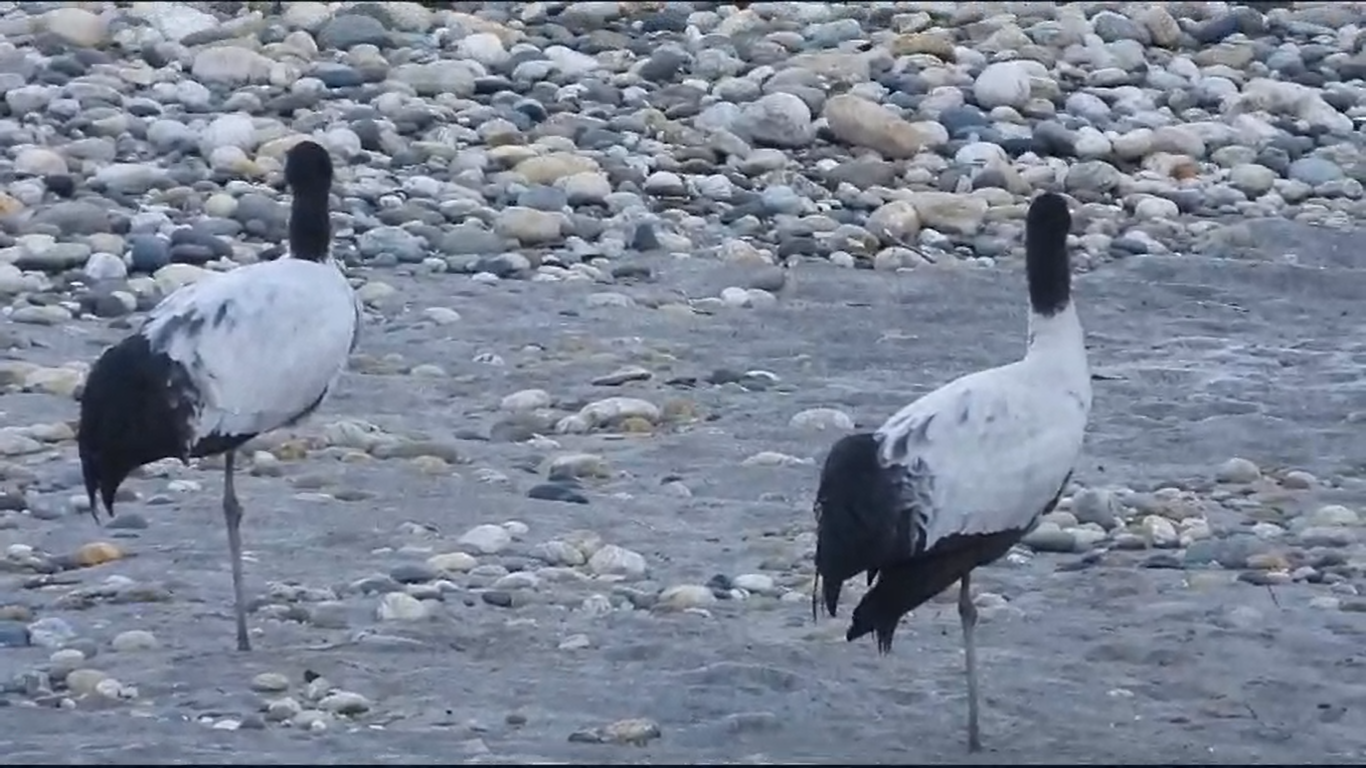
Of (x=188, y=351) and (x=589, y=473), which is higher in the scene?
(x=188, y=351)

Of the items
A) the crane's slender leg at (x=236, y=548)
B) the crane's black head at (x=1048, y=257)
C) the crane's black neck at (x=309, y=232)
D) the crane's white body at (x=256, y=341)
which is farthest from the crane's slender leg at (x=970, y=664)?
the crane's black neck at (x=309, y=232)

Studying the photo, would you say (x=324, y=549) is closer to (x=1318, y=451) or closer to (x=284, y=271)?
(x=284, y=271)

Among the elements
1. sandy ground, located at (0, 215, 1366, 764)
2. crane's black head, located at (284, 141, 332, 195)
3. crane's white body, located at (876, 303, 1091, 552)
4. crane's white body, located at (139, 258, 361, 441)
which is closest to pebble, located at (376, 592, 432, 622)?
sandy ground, located at (0, 215, 1366, 764)

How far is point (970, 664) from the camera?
6836 millimetres

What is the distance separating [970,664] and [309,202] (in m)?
2.74

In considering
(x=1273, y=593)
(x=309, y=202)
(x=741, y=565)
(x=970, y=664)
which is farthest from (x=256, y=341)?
(x=1273, y=593)

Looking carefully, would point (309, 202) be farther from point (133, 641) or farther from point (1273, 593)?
point (1273, 593)

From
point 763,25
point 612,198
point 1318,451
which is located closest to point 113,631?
point 1318,451

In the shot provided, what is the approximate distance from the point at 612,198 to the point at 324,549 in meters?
4.43

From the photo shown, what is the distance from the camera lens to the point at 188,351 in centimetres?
773

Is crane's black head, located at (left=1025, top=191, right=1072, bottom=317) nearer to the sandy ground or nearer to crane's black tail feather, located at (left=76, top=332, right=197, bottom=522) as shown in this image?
the sandy ground

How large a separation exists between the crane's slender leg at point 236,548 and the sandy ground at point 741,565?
73mm


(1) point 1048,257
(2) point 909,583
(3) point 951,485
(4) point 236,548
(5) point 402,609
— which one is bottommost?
(5) point 402,609

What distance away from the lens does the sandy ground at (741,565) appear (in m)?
6.88
